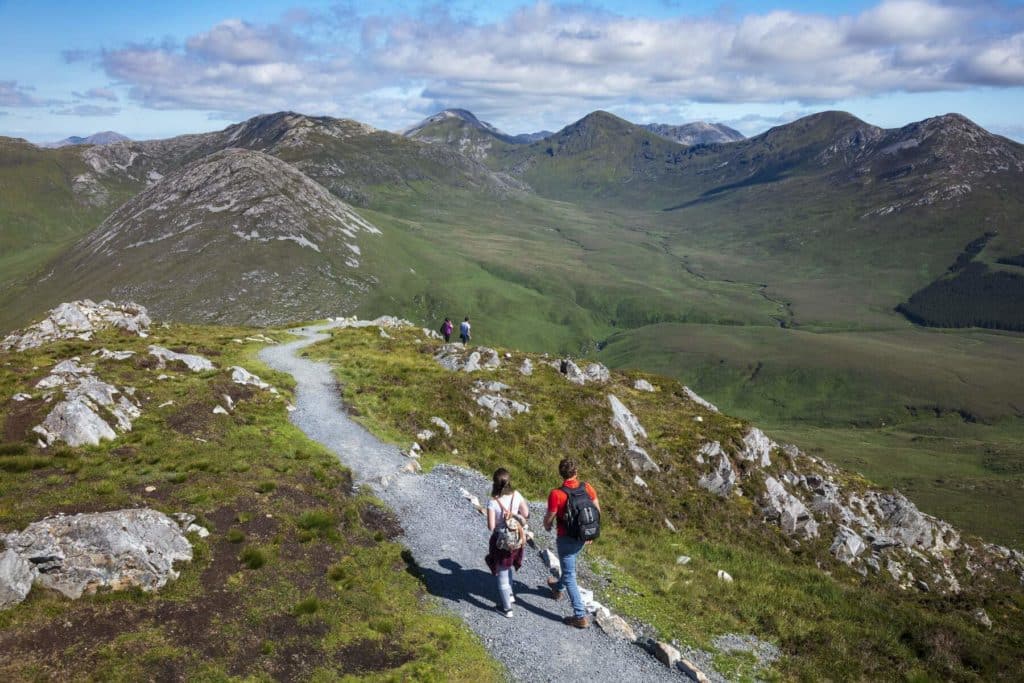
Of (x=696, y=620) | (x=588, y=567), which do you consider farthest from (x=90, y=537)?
(x=696, y=620)

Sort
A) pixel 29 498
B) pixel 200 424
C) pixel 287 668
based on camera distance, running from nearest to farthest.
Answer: pixel 287 668
pixel 29 498
pixel 200 424

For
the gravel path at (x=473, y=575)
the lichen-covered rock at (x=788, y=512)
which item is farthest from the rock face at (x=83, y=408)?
the lichen-covered rock at (x=788, y=512)

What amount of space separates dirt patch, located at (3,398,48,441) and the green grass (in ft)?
49.4

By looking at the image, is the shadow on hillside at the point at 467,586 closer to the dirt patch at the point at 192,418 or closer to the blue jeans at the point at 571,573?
the blue jeans at the point at 571,573

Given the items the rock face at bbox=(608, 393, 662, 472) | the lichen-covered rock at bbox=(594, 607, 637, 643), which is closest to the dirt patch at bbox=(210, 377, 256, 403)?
the rock face at bbox=(608, 393, 662, 472)

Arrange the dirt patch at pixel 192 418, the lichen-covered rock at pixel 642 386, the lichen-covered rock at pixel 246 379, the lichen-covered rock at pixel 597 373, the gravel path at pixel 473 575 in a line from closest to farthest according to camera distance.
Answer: the gravel path at pixel 473 575
the dirt patch at pixel 192 418
the lichen-covered rock at pixel 246 379
the lichen-covered rock at pixel 597 373
the lichen-covered rock at pixel 642 386

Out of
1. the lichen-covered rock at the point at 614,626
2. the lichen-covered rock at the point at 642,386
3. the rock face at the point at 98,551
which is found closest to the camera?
the rock face at the point at 98,551

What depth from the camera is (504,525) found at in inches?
685

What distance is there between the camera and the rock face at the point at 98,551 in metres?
15.6

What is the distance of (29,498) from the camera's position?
19.2m

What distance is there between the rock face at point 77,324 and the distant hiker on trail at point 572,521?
153 feet

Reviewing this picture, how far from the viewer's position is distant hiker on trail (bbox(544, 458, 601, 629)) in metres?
17.0

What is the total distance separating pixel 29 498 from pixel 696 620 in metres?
23.0

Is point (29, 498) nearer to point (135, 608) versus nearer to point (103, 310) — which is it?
point (135, 608)
